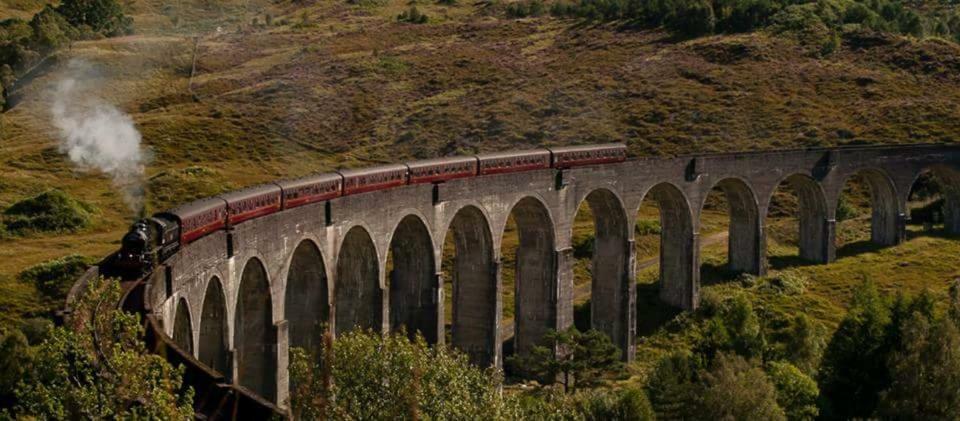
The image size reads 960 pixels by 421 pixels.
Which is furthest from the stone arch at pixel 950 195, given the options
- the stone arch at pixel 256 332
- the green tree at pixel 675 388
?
the stone arch at pixel 256 332

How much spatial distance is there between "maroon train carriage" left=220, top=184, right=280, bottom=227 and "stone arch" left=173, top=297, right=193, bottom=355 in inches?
151

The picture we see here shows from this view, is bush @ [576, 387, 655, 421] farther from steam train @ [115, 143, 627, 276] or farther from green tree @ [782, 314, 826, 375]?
steam train @ [115, 143, 627, 276]

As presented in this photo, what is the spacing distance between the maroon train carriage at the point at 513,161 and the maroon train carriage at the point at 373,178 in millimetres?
5254

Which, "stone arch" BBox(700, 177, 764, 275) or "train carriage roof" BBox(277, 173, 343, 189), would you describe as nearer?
"train carriage roof" BBox(277, 173, 343, 189)

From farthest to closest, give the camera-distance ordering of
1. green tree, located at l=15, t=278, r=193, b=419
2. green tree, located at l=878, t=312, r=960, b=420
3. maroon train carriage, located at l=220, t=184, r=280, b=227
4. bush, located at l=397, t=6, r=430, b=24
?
bush, located at l=397, t=6, r=430, b=24, green tree, located at l=878, t=312, r=960, b=420, maroon train carriage, located at l=220, t=184, r=280, b=227, green tree, located at l=15, t=278, r=193, b=419

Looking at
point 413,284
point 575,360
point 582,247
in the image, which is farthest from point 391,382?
point 582,247

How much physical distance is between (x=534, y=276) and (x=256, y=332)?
1805 centimetres

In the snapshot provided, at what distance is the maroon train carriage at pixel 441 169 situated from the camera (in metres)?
44.7

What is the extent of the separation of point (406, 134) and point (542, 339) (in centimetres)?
4327

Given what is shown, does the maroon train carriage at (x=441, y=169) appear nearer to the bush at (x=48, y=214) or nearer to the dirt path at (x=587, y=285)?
the dirt path at (x=587, y=285)

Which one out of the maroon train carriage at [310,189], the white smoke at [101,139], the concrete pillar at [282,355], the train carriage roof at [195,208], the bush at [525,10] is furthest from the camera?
the bush at [525,10]

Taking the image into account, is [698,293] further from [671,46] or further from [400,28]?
[400,28]

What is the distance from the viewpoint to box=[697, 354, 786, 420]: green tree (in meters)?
35.9

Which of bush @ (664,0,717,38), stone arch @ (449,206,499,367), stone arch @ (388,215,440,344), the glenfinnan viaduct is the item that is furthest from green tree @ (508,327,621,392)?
bush @ (664,0,717,38)
